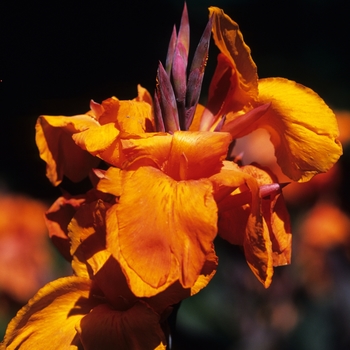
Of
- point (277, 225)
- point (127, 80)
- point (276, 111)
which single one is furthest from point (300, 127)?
point (127, 80)

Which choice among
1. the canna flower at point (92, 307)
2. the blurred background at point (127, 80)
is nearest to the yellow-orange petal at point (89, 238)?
the canna flower at point (92, 307)

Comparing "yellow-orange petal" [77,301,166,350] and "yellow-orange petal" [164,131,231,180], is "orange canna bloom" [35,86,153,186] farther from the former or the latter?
"yellow-orange petal" [77,301,166,350]

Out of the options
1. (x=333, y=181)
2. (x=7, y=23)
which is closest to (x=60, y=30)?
(x=7, y=23)

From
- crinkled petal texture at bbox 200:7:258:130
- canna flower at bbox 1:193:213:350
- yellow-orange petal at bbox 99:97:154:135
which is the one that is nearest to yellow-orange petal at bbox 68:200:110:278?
canna flower at bbox 1:193:213:350

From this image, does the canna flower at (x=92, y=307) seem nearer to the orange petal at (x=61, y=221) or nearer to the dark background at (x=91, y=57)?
the orange petal at (x=61, y=221)

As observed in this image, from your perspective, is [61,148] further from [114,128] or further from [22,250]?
[22,250]

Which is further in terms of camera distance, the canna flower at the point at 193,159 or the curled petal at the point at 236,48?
the curled petal at the point at 236,48
